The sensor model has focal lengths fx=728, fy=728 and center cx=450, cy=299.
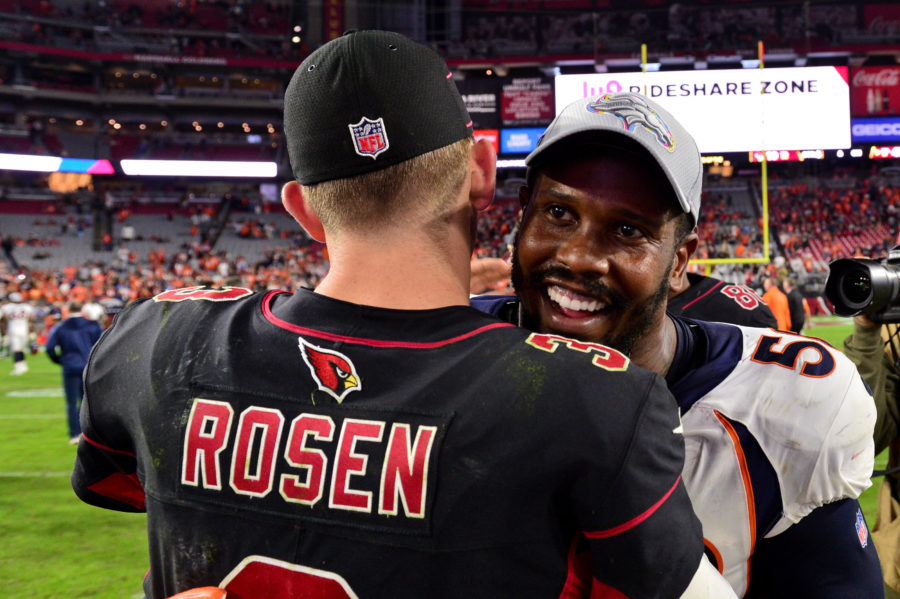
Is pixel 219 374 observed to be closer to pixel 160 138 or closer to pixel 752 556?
pixel 752 556

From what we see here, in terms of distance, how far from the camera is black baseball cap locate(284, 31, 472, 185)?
1.23 meters

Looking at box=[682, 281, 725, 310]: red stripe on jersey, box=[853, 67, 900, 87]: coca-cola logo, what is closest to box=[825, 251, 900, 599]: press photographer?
box=[682, 281, 725, 310]: red stripe on jersey

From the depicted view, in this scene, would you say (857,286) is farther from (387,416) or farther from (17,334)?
(17,334)

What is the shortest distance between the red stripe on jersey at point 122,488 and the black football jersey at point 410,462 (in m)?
0.32

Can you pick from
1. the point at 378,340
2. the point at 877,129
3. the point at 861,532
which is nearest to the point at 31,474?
the point at 378,340

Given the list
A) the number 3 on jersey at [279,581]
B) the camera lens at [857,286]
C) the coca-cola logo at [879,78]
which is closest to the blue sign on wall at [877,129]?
the coca-cola logo at [879,78]

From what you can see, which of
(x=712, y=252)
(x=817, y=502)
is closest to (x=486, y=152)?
(x=817, y=502)

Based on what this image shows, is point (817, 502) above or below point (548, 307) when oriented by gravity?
below

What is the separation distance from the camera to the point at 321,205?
1.31 metres

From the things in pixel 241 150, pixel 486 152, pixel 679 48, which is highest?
pixel 679 48

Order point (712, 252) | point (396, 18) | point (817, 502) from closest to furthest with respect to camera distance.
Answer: point (817, 502)
point (712, 252)
point (396, 18)

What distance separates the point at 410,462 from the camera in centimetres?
106

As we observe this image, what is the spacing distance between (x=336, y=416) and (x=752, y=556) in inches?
39.6

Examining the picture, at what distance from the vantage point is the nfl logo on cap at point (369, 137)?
4.02ft
